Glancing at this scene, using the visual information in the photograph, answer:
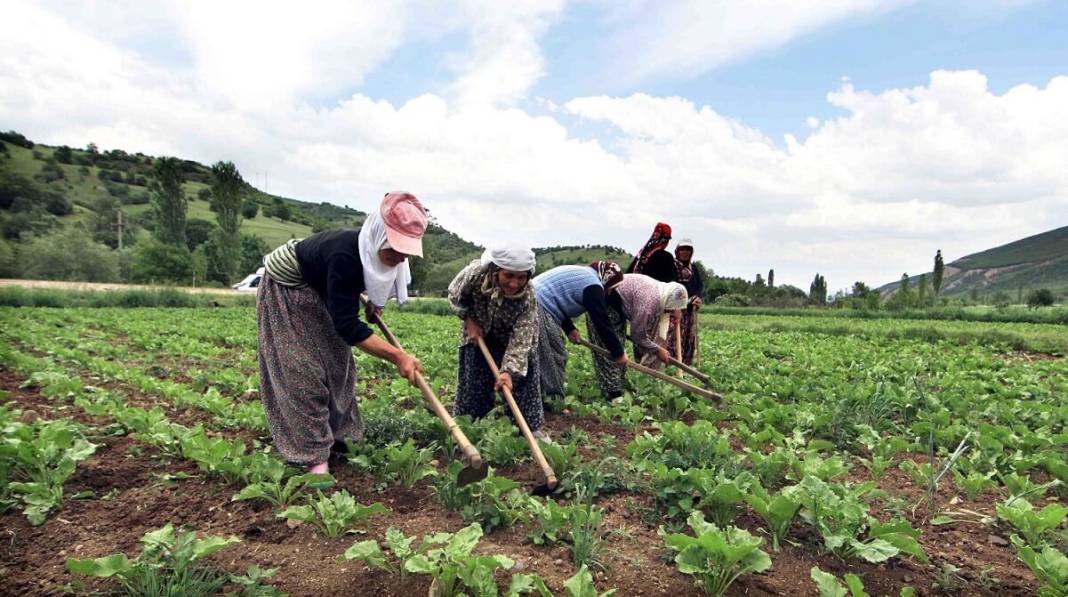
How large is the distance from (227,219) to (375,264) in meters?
49.7

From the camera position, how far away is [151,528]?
2756 mm

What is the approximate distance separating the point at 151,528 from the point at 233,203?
50.2 m

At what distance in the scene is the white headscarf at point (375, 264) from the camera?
10.1 feet

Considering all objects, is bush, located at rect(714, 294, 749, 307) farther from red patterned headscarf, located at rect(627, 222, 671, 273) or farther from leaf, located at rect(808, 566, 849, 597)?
leaf, located at rect(808, 566, 849, 597)

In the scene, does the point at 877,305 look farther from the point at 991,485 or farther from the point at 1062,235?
the point at 1062,235

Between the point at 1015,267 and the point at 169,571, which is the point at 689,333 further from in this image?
the point at 1015,267

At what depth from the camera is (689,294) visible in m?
7.38

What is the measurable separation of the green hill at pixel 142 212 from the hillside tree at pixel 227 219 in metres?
5.36

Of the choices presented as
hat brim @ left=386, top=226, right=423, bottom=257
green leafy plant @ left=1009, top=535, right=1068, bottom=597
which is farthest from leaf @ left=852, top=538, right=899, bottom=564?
hat brim @ left=386, top=226, right=423, bottom=257

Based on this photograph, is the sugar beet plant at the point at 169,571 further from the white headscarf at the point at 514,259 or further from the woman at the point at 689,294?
the woman at the point at 689,294

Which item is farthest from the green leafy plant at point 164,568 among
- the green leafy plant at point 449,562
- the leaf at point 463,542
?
the leaf at point 463,542

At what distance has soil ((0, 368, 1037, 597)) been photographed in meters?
2.33

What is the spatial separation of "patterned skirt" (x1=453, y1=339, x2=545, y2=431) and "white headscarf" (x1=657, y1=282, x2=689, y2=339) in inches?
67.5

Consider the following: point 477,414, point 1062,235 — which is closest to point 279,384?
point 477,414
